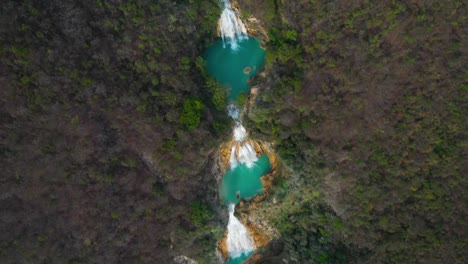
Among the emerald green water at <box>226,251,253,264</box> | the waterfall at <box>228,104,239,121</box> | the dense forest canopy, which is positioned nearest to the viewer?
the dense forest canopy

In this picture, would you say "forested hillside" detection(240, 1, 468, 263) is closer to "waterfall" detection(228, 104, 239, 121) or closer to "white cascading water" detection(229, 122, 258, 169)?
"waterfall" detection(228, 104, 239, 121)

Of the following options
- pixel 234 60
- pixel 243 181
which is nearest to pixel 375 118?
pixel 234 60

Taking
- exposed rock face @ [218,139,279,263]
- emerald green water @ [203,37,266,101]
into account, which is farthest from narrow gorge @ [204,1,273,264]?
exposed rock face @ [218,139,279,263]

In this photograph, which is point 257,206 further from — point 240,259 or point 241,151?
point 240,259

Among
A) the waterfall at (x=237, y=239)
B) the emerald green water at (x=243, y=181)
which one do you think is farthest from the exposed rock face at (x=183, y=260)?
the emerald green water at (x=243, y=181)

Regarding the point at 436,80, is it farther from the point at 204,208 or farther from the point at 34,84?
the point at 34,84

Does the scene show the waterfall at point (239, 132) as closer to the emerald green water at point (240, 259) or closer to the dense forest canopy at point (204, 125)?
the dense forest canopy at point (204, 125)
